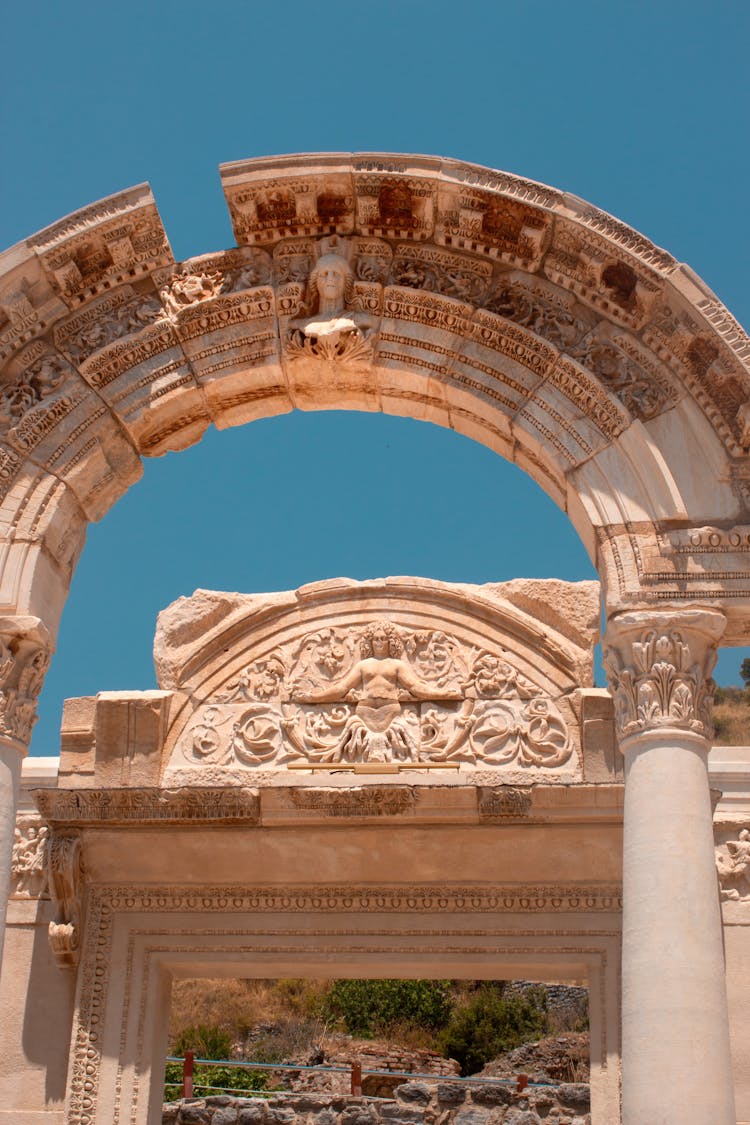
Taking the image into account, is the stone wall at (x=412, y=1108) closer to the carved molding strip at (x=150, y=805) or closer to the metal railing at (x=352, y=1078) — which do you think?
the metal railing at (x=352, y=1078)

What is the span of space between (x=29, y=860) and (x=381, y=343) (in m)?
5.23

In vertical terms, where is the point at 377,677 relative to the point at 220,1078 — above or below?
above

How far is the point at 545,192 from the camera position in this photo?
29.4 feet

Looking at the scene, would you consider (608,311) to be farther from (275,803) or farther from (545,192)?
(275,803)

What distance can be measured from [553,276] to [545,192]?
56 centimetres

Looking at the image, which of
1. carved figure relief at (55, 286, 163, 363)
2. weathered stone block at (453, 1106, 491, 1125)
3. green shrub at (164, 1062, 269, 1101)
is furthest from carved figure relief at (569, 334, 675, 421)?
green shrub at (164, 1062, 269, 1101)

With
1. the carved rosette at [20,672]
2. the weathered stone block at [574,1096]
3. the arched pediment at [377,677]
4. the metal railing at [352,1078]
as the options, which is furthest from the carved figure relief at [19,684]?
the weathered stone block at [574,1096]

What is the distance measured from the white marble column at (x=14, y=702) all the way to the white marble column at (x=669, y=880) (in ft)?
10.9

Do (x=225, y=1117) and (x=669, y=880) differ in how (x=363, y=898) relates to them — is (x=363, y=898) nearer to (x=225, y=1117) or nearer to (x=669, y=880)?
(x=669, y=880)

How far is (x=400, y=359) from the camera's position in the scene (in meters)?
9.52

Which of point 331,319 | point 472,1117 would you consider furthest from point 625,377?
point 472,1117

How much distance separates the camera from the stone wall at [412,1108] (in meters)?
15.8

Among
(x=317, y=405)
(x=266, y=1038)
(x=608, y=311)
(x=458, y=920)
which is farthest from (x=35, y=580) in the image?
(x=266, y=1038)

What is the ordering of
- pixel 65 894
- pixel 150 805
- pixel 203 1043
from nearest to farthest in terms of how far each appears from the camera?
pixel 150 805, pixel 65 894, pixel 203 1043
